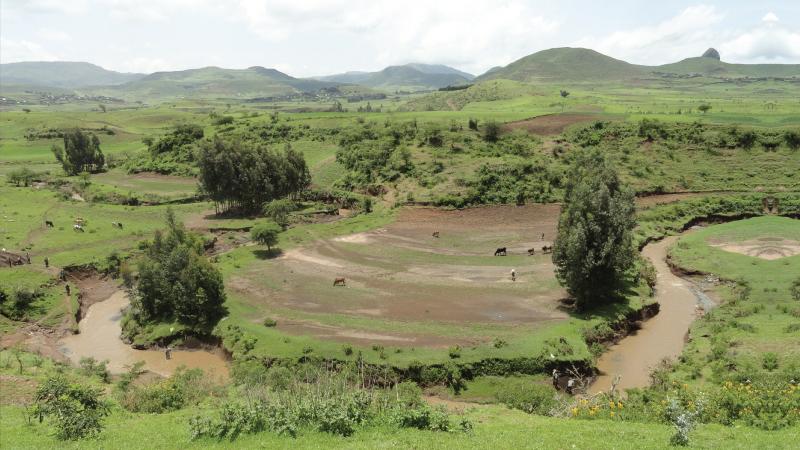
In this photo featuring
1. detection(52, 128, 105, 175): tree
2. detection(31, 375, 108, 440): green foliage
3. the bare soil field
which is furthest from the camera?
detection(52, 128, 105, 175): tree

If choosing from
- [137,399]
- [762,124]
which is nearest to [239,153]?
[137,399]

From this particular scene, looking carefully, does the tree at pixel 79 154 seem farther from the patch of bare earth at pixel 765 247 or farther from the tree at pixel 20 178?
the patch of bare earth at pixel 765 247

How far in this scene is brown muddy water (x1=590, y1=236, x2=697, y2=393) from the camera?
120 ft

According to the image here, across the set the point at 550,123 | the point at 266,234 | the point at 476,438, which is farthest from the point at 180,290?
the point at 550,123

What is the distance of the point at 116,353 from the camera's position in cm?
4381

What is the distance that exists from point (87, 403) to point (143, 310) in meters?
26.5

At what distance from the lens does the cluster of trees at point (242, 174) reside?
261 feet

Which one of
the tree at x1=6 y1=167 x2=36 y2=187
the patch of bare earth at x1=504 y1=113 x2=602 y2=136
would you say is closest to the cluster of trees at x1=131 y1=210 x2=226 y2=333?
the tree at x1=6 y1=167 x2=36 y2=187

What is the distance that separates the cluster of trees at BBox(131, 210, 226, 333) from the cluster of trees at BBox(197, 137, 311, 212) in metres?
32.9

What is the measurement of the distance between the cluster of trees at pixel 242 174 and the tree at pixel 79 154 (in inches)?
1986

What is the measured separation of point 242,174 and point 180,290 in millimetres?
38691

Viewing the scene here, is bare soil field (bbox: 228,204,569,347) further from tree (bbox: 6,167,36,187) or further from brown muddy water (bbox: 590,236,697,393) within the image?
tree (bbox: 6,167,36,187)

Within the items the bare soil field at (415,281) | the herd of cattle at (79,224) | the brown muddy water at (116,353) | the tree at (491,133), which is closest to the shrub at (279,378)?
the brown muddy water at (116,353)

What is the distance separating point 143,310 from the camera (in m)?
47.7
